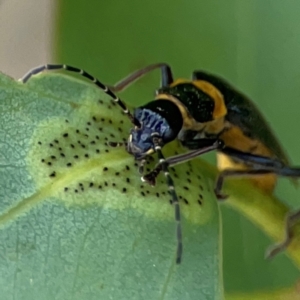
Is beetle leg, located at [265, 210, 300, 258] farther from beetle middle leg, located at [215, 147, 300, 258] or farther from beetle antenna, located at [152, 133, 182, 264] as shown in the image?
beetle antenna, located at [152, 133, 182, 264]

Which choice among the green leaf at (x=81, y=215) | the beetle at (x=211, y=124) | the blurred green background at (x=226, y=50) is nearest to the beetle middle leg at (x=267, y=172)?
the beetle at (x=211, y=124)

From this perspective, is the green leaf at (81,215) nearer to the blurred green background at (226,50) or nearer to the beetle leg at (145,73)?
the beetle leg at (145,73)

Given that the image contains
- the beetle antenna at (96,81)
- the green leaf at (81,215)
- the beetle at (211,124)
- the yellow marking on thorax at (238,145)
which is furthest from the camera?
the yellow marking on thorax at (238,145)

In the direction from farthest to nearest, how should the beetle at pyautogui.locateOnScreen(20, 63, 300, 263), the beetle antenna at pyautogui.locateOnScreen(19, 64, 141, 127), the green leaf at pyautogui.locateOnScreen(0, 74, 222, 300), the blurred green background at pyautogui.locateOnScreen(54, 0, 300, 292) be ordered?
the blurred green background at pyautogui.locateOnScreen(54, 0, 300, 292)
the beetle at pyautogui.locateOnScreen(20, 63, 300, 263)
the beetle antenna at pyautogui.locateOnScreen(19, 64, 141, 127)
the green leaf at pyautogui.locateOnScreen(0, 74, 222, 300)

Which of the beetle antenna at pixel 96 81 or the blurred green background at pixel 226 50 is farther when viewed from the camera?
the blurred green background at pixel 226 50

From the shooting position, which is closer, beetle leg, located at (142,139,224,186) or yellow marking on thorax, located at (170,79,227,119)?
beetle leg, located at (142,139,224,186)

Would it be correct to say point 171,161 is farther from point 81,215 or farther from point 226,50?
point 226,50

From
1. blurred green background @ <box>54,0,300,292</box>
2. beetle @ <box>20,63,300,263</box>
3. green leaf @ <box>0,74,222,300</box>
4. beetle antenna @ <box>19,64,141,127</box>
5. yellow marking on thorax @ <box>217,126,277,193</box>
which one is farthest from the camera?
blurred green background @ <box>54,0,300,292</box>

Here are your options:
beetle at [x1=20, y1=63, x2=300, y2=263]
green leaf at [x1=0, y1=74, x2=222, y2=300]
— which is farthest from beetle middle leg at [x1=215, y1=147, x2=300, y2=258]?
green leaf at [x1=0, y1=74, x2=222, y2=300]
